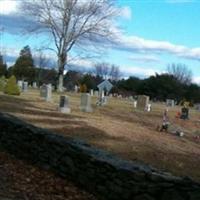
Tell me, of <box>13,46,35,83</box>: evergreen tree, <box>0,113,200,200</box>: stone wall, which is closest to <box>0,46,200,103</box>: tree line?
<box>13,46,35,83</box>: evergreen tree

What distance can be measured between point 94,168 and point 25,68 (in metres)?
103

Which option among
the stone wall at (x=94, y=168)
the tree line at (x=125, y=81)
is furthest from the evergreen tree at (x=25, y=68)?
the stone wall at (x=94, y=168)

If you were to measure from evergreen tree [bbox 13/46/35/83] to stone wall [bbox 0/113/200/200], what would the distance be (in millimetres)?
95956

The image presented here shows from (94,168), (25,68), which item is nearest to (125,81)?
(25,68)

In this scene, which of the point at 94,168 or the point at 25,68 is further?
the point at 25,68

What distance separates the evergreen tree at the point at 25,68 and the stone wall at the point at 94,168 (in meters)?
96.0

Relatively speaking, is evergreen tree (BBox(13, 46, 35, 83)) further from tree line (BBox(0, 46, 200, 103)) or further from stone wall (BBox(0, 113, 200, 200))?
stone wall (BBox(0, 113, 200, 200))

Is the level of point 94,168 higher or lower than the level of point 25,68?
lower

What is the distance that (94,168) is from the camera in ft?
29.2

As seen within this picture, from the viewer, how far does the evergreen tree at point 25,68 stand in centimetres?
10850

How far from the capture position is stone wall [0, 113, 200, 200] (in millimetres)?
7520

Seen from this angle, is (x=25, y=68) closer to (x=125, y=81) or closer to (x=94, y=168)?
(x=125, y=81)

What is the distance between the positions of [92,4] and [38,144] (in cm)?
5649

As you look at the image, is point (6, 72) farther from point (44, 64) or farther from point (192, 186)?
point (192, 186)
